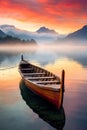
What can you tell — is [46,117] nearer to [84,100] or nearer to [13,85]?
[84,100]

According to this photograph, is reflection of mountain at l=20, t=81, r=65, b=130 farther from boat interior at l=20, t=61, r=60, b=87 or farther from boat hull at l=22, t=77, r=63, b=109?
boat interior at l=20, t=61, r=60, b=87

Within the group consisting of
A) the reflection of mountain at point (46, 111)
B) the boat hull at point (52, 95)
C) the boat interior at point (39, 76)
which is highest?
the boat interior at point (39, 76)

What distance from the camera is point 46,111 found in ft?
67.1

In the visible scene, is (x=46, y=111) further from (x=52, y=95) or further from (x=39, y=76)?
(x=39, y=76)

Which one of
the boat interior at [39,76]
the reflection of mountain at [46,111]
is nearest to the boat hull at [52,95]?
the reflection of mountain at [46,111]

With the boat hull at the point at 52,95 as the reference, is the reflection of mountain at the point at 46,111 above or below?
below

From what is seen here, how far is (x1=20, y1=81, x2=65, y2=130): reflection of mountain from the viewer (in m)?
18.5

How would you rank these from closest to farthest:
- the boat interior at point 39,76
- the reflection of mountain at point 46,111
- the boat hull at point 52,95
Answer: the reflection of mountain at point 46,111 < the boat hull at point 52,95 < the boat interior at point 39,76

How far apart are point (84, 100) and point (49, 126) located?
715 cm

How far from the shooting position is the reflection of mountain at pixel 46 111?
1850 cm

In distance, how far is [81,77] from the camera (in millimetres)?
37375

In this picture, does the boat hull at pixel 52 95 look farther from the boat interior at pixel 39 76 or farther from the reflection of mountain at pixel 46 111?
the boat interior at pixel 39 76

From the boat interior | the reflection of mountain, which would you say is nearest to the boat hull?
the reflection of mountain

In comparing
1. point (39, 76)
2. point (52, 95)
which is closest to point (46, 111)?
point (52, 95)
